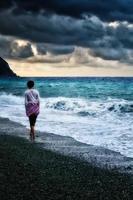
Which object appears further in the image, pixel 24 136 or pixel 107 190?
pixel 24 136

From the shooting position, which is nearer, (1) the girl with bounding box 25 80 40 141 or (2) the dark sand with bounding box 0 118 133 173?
(2) the dark sand with bounding box 0 118 133 173

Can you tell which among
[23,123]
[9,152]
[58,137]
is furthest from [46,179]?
[23,123]

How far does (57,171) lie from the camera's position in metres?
8.70

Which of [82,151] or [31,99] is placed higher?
[31,99]

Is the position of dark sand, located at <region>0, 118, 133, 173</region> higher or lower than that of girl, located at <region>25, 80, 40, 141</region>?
lower

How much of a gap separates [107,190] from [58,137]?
7.12m

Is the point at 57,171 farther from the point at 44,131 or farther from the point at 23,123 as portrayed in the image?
the point at 23,123

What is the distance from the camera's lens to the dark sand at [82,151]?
10.2 metres

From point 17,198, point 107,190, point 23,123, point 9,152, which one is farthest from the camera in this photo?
point 23,123

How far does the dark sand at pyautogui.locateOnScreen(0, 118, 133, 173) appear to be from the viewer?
33.5 feet

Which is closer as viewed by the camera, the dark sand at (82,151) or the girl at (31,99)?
the dark sand at (82,151)

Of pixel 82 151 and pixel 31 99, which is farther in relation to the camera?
pixel 31 99

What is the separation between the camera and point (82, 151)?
11.9m

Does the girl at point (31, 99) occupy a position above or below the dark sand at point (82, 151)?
above
